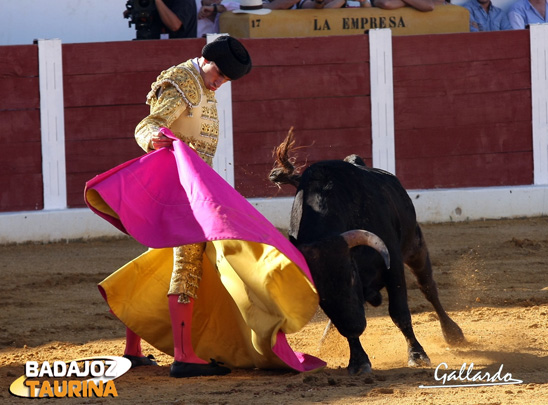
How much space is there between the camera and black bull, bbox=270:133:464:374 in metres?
3.17

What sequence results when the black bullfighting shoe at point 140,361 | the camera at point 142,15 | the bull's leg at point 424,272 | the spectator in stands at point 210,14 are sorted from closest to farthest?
1. the black bullfighting shoe at point 140,361
2. the bull's leg at point 424,272
3. the camera at point 142,15
4. the spectator in stands at point 210,14

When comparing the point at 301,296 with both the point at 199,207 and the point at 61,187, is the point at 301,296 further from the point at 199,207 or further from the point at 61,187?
the point at 61,187

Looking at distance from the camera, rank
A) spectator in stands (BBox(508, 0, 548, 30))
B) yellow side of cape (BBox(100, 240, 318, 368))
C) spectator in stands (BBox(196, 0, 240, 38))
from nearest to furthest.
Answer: yellow side of cape (BBox(100, 240, 318, 368))
spectator in stands (BBox(196, 0, 240, 38))
spectator in stands (BBox(508, 0, 548, 30))

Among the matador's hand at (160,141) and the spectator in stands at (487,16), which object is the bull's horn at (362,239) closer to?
the matador's hand at (160,141)

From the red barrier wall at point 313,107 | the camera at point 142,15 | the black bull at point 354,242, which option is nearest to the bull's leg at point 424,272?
the black bull at point 354,242

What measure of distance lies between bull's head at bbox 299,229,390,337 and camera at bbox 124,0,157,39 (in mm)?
3633

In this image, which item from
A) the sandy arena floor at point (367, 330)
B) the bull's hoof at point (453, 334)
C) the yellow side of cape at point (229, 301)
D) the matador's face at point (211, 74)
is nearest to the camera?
the sandy arena floor at point (367, 330)

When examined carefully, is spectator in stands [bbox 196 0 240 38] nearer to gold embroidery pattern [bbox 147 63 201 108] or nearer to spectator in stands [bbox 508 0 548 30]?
spectator in stands [bbox 508 0 548 30]

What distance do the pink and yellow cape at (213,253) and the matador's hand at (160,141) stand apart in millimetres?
18

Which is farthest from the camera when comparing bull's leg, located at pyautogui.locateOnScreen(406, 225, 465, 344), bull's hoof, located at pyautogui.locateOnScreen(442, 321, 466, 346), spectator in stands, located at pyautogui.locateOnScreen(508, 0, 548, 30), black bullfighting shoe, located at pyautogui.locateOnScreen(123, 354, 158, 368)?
spectator in stands, located at pyautogui.locateOnScreen(508, 0, 548, 30)

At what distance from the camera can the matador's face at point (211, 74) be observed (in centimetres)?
337

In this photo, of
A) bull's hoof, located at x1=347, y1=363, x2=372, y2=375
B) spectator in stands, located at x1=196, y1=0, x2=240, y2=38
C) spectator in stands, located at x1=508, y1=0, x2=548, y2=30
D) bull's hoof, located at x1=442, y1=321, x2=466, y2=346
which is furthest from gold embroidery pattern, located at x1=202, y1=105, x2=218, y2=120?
spectator in stands, located at x1=508, y1=0, x2=548, y2=30

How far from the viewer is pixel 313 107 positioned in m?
6.88

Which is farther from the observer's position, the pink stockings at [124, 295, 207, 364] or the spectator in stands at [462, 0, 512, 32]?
the spectator in stands at [462, 0, 512, 32]
